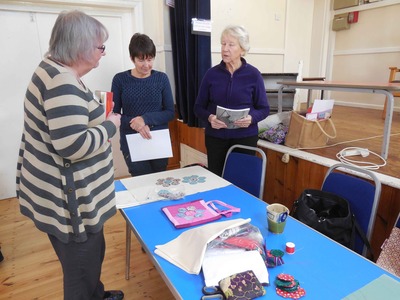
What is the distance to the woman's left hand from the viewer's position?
174cm

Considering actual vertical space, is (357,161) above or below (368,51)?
A: below

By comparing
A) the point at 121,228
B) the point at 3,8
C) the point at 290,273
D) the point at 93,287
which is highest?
the point at 3,8

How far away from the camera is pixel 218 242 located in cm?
94

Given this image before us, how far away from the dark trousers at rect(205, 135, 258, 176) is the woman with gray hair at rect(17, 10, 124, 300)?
0.97 meters

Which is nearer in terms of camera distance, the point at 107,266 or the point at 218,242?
the point at 218,242

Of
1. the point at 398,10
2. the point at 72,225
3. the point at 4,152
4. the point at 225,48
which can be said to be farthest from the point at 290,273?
the point at 398,10

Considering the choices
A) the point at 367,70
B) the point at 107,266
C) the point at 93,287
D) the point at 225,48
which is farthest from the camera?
the point at 367,70

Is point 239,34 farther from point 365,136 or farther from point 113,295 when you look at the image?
point 365,136

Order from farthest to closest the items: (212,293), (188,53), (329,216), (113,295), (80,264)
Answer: (188,53)
(113,295)
(329,216)
(80,264)
(212,293)

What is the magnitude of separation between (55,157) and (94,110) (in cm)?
20

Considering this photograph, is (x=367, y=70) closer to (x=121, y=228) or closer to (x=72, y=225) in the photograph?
(x=121, y=228)

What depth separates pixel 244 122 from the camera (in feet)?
5.78

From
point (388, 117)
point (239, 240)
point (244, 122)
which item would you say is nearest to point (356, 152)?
point (388, 117)

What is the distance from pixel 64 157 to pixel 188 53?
2182mm
